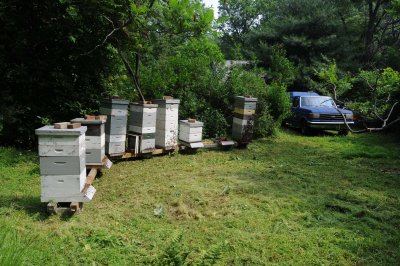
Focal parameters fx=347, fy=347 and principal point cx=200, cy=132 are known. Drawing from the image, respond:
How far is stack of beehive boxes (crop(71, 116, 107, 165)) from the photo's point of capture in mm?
5812

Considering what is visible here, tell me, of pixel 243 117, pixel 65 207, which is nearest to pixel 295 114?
pixel 243 117

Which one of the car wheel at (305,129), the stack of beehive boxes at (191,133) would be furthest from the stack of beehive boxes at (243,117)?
the car wheel at (305,129)

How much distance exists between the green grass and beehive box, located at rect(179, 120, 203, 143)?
646mm

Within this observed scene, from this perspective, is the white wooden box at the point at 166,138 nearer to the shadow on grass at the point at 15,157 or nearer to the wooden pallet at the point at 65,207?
the shadow on grass at the point at 15,157

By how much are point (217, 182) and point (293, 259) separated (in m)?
2.68

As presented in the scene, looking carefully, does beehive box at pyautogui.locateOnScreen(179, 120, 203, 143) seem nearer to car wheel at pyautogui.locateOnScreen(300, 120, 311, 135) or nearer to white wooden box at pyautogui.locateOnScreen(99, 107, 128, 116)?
white wooden box at pyautogui.locateOnScreen(99, 107, 128, 116)

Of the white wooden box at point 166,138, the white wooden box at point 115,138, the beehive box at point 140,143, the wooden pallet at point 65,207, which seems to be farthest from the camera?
the white wooden box at point 166,138

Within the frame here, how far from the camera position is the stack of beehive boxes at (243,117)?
9094mm

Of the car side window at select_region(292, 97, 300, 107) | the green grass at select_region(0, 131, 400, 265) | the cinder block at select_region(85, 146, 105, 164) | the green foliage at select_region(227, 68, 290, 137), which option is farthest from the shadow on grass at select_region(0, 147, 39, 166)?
the car side window at select_region(292, 97, 300, 107)

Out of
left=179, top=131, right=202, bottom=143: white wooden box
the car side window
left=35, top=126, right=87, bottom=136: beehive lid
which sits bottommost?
left=179, top=131, right=202, bottom=143: white wooden box

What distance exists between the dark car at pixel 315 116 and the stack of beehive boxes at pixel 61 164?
9.76 meters

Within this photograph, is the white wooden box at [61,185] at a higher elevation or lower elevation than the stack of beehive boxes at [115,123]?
lower

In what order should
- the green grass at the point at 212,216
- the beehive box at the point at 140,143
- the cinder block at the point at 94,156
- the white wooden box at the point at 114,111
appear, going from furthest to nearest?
the beehive box at the point at 140,143
the white wooden box at the point at 114,111
the cinder block at the point at 94,156
the green grass at the point at 212,216

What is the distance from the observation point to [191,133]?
831 cm
